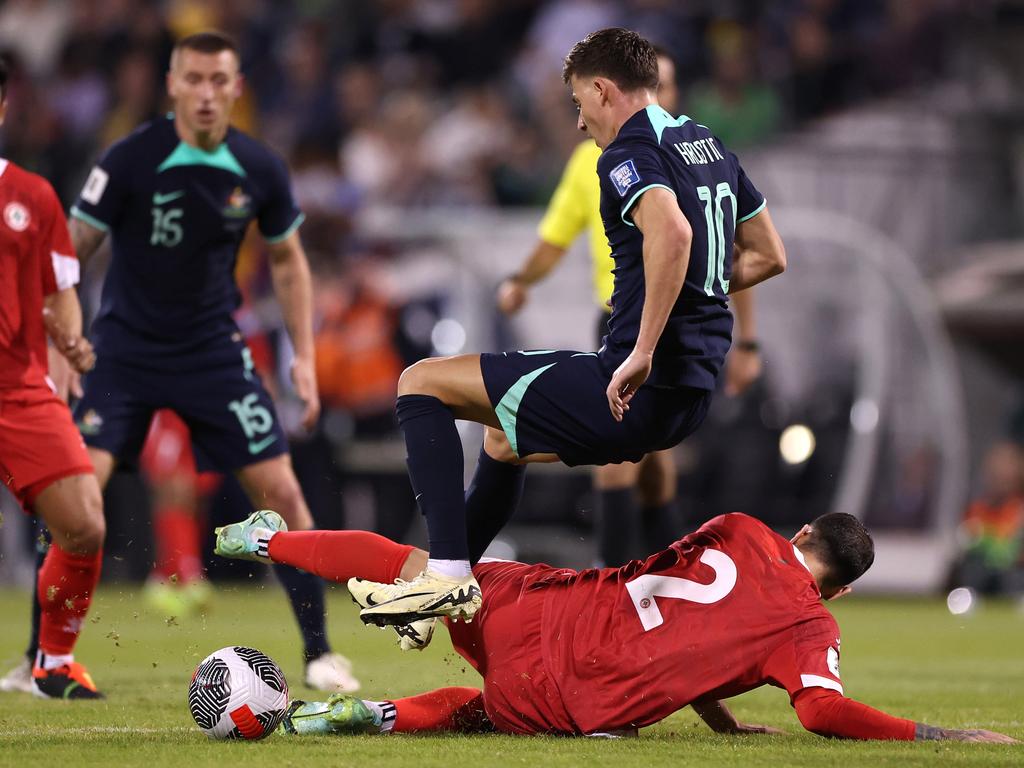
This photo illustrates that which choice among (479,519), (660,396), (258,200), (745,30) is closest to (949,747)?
(660,396)

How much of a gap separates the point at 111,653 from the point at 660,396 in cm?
425

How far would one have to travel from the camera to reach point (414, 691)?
6.19 meters

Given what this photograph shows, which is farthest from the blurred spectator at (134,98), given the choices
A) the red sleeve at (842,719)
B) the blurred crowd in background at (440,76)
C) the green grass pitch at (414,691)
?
the red sleeve at (842,719)

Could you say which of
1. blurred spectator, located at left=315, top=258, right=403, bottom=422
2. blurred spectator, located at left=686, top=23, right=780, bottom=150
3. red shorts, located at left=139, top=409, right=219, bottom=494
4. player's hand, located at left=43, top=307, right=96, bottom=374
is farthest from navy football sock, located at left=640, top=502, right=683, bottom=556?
blurred spectator, located at left=686, top=23, right=780, bottom=150

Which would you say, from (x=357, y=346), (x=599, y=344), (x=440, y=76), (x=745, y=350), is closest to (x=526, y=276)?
(x=599, y=344)

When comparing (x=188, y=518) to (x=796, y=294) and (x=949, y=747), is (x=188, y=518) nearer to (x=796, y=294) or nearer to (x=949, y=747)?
(x=796, y=294)

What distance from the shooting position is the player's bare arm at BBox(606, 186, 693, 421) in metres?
4.62

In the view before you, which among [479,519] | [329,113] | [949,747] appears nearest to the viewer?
[949,747]

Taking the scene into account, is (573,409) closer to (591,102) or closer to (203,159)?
(591,102)

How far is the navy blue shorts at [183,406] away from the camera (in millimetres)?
6414

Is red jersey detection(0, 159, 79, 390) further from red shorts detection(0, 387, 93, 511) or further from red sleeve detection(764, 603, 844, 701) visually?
red sleeve detection(764, 603, 844, 701)

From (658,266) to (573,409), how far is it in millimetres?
521

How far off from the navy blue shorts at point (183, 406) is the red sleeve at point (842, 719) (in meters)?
2.76

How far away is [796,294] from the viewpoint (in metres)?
12.3
